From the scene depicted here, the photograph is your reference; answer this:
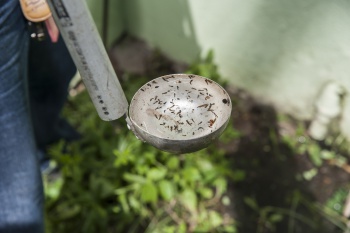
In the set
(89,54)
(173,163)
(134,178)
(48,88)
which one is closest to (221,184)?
(173,163)

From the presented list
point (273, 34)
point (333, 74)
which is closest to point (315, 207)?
point (333, 74)

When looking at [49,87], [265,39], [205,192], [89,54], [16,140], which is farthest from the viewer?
[265,39]

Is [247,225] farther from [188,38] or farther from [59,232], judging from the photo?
[188,38]

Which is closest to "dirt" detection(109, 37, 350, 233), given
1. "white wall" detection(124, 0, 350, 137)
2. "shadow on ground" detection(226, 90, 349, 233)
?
"shadow on ground" detection(226, 90, 349, 233)

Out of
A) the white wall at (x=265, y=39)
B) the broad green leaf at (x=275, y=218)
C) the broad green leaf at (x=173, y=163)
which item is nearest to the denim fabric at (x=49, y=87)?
the broad green leaf at (x=173, y=163)

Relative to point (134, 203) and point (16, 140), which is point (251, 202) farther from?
point (16, 140)

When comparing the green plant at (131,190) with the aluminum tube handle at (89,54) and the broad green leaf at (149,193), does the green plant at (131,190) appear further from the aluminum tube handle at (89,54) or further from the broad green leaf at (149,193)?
the aluminum tube handle at (89,54)
